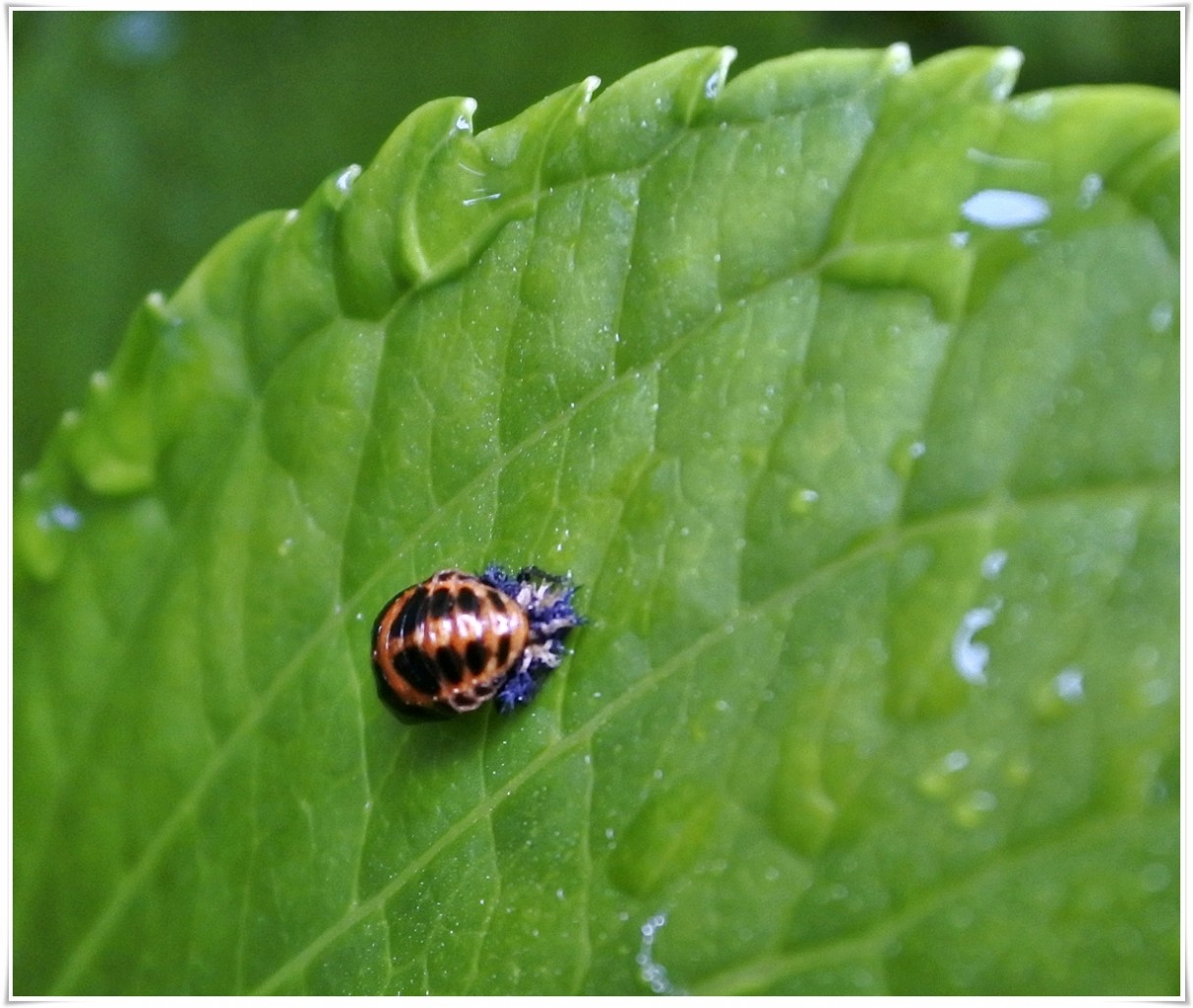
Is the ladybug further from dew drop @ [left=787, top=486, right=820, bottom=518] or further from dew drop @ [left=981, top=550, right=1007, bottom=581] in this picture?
dew drop @ [left=981, top=550, right=1007, bottom=581]

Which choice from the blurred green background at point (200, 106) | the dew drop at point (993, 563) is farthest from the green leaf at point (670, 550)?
the blurred green background at point (200, 106)

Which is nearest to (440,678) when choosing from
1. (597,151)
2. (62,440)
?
(597,151)

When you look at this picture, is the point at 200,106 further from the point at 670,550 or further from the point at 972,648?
the point at 972,648

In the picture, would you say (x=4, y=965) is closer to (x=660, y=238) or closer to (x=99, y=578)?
(x=99, y=578)

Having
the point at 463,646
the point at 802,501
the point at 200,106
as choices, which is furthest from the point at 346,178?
the point at 200,106

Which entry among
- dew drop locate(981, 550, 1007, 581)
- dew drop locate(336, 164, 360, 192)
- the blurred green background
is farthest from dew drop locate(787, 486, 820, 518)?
the blurred green background

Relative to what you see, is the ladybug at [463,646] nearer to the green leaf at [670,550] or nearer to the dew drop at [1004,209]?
the green leaf at [670,550]
